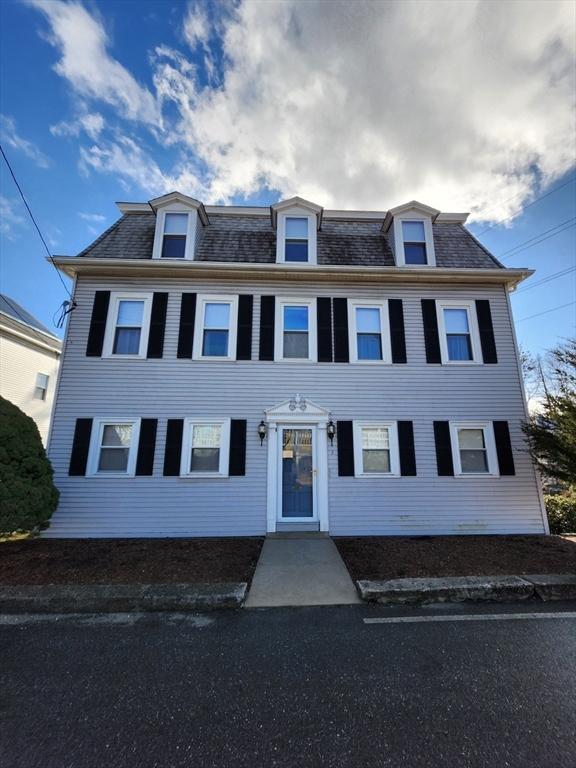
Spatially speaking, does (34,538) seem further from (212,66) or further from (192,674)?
(212,66)

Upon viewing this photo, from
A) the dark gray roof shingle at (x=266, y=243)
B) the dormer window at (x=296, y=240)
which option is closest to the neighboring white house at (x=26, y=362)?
the dark gray roof shingle at (x=266, y=243)

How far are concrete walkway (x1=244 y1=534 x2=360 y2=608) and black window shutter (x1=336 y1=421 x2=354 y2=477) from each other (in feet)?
5.22

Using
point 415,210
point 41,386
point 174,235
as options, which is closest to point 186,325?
point 174,235

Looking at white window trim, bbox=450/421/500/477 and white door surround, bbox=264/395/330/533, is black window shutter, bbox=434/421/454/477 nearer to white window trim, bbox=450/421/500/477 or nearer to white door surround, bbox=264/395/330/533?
white window trim, bbox=450/421/500/477

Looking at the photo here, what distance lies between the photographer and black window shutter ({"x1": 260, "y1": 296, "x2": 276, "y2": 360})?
25.8ft

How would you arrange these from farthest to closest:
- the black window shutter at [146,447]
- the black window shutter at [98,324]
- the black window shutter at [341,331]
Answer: the black window shutter at [341,331] < the black window shutter at [98,324] < the black window shutter at [146,447]

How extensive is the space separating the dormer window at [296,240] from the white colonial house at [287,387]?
0.12ft

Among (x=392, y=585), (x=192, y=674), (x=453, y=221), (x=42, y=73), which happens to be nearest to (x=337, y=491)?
(x=392, y=585)

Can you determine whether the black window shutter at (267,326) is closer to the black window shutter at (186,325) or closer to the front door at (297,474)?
the black window shutter at (186,325)

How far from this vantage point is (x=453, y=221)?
9.55m

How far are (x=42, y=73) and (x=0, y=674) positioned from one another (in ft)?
32.3

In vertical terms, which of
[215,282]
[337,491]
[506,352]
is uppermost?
[215,282]

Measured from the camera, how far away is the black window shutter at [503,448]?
754cm

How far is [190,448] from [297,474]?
99.4 inches
